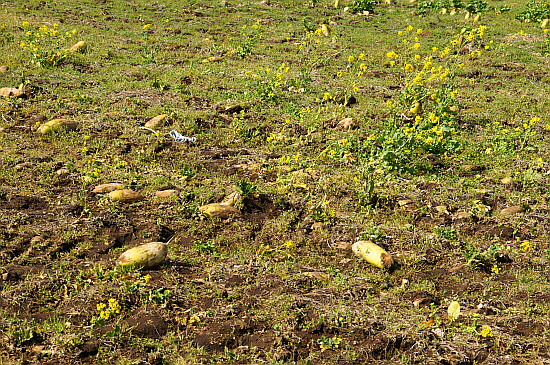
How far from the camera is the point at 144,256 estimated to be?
3.96m

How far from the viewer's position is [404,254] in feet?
14.5

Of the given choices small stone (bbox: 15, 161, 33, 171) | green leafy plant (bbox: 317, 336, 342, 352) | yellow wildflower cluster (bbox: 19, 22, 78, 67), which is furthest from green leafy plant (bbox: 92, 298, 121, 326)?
yellow wildflower cluster (bbox: 19, 22, 78, 67)

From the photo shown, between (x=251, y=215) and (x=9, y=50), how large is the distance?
6.21m

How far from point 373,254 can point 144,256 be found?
1.77 meters

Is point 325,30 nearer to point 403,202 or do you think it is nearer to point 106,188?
point 403,202

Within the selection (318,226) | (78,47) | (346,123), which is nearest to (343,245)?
(318,226)

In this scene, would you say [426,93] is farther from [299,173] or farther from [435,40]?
[435,40]

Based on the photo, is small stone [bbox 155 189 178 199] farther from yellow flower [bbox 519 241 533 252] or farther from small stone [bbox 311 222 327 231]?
yellow flower [bbox 519 241 533 252]

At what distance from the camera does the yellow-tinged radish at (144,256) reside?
393 cm

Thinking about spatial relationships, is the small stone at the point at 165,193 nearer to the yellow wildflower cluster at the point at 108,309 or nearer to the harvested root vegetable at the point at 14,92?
the yellow wildflower cluster at the point at 108,309

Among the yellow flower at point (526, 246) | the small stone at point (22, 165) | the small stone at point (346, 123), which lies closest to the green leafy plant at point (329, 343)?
the yellow flower at point (526, 246)

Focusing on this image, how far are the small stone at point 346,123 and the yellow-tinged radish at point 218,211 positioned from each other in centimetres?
242

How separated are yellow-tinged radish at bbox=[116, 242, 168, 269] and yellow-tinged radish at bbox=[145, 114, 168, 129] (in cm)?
271

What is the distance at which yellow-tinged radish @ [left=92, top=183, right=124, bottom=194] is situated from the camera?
195 inches
